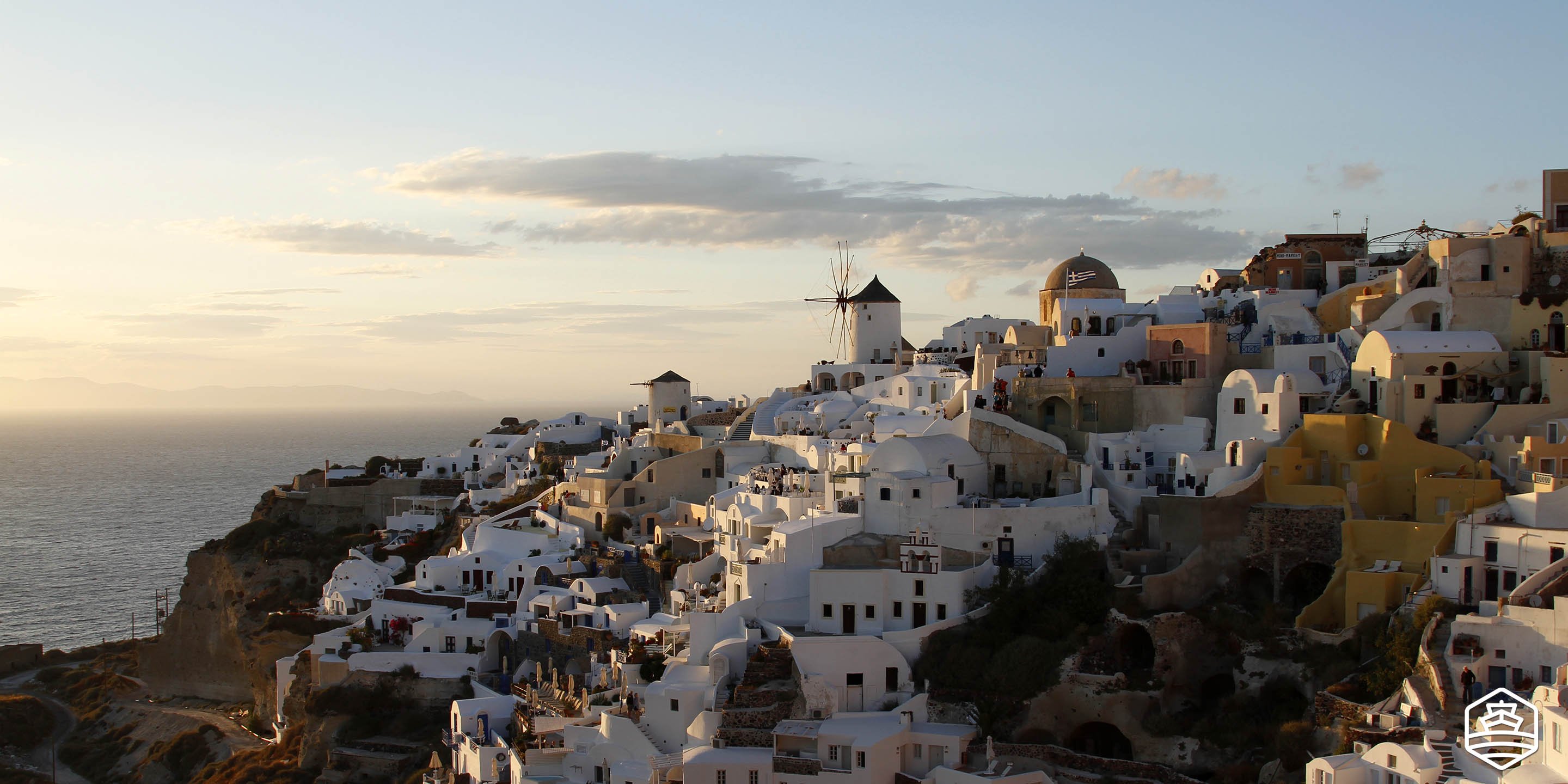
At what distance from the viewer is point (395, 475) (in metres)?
50.3

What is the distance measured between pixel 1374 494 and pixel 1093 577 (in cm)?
523

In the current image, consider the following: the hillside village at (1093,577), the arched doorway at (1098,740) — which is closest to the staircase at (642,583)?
the hillside village at (1093,577)

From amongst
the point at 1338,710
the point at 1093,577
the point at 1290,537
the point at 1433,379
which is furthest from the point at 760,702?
the point at 1433,379

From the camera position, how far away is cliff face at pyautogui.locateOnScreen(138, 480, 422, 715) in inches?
1629

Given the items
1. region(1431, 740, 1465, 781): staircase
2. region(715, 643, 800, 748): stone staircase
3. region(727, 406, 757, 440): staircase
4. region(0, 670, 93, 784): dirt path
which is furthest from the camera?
region(727, 406, 757, 440): staircase

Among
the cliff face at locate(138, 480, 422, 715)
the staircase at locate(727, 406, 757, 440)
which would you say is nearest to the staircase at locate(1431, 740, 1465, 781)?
the staircase at locate(727, 406, 757, 440)

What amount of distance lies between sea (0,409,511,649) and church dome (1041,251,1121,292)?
35.7 meters

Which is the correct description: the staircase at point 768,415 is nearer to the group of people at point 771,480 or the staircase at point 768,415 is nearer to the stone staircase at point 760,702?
the group of people at point 771,480

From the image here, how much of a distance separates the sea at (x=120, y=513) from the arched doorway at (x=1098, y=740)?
131 feet

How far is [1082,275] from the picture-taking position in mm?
38625

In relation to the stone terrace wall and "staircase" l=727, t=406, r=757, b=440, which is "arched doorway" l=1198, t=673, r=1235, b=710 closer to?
the stone terrace wall

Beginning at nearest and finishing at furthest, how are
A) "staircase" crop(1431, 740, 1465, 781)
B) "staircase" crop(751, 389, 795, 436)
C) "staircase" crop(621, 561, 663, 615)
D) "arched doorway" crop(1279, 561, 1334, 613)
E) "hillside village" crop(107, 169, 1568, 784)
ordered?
"staircase" crop(1431, 740, 1465, 781) < "hillside village" crop(107, 169, 1568, 784) < "arched doorway" crop(1279, 561, 1334, 613) < "staircase" crop(621, 561, 663, 615) < "staircase" crop(751, 389, 795, 436)

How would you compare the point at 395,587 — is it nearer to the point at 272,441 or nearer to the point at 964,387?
the point at 964,387

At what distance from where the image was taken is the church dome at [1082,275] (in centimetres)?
3856
